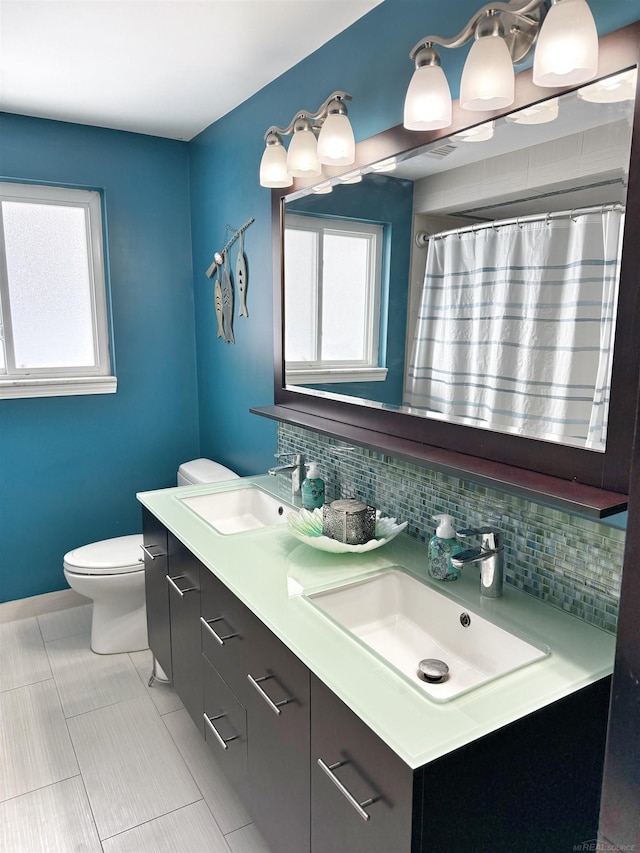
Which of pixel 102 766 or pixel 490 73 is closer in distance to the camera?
pixel 490 73

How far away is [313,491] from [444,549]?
62 cm

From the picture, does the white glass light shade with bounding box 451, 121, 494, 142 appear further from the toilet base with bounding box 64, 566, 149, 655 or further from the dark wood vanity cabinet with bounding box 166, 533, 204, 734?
the toilet base with bounding box 64, 566, 149, 655

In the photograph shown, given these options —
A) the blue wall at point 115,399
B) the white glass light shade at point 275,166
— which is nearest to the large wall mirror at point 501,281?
the white glass light shade at point 275,166

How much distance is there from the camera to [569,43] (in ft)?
3.52

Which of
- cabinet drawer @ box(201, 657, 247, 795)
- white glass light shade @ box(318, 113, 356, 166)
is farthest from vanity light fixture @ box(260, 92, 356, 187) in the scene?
cabinet drawer @ box(201, 657, 247, 795)

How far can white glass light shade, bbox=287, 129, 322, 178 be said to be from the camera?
183 cm

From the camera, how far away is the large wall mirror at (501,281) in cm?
112

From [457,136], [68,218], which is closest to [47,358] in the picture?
[68,218]

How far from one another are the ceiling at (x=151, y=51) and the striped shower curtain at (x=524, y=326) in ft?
2.96

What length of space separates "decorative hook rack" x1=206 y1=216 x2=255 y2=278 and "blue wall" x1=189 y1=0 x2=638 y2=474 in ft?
0.11

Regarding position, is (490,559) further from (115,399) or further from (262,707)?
(115,399)

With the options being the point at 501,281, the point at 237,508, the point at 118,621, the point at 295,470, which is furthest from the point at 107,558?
the point at 501,281

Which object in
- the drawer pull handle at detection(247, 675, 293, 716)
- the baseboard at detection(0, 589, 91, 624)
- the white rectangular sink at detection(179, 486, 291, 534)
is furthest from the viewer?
the baseboard at detection(0, 589, 91, 624)

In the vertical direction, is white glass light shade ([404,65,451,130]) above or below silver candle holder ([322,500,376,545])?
above
